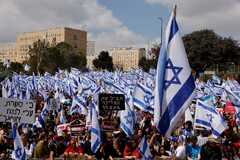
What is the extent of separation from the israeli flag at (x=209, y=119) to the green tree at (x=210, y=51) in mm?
74012

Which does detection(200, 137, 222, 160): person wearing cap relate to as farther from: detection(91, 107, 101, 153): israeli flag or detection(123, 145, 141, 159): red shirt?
detection(91, 107, 101, 153): israeli flag

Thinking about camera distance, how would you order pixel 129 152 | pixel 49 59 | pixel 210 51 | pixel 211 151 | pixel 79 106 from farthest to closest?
pixel 49 59 < pixel 210 51 < pixel 79 106 < pixel 129 152 < pixel 211 151

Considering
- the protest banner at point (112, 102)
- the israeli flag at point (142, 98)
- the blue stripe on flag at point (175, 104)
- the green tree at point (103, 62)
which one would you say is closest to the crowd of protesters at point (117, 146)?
the protest banner at point (112, 102)

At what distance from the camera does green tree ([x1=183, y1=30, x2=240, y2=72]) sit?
292 feet

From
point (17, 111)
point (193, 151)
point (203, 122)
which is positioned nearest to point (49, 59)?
point (203, 122)

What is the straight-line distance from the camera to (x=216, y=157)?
9648 millimetres

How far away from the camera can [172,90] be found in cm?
762

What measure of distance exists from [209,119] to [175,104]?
21.2ft

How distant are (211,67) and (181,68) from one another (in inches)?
3238

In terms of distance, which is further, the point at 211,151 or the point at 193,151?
the point at 193,151

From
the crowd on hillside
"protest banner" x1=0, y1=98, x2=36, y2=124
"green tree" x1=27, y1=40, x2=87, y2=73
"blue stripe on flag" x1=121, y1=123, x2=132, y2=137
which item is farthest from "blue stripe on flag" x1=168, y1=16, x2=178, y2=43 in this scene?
"green tree" x1=27, y1=40, x2=87, y2=73

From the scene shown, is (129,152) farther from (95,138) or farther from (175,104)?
(175,104)

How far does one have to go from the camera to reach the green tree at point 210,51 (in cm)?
8894

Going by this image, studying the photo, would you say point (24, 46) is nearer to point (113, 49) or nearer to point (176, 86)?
point (113, 49)
